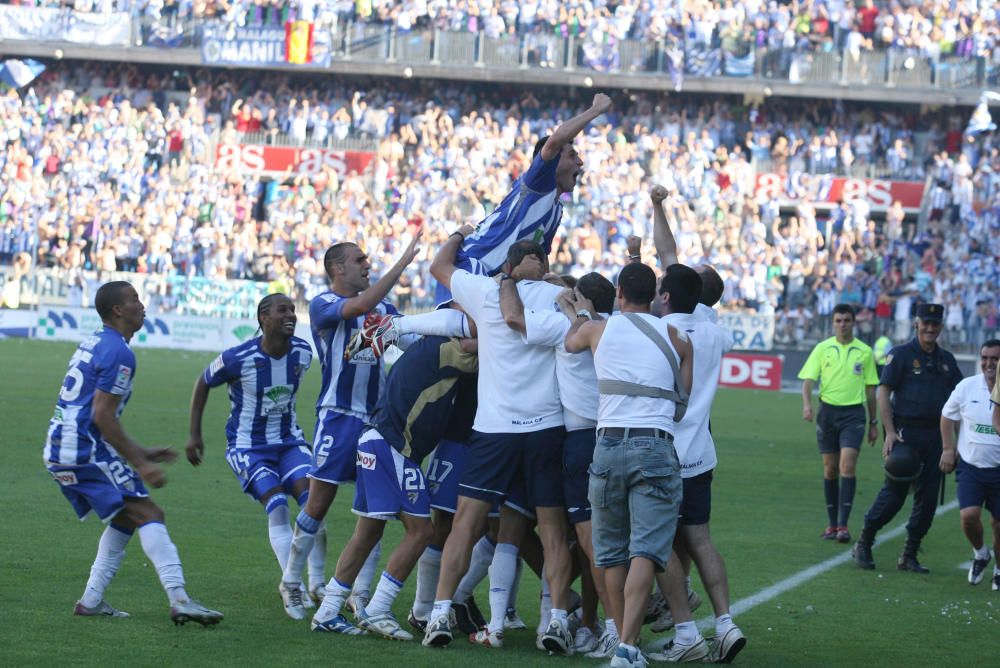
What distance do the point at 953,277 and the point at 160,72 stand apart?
2474cm

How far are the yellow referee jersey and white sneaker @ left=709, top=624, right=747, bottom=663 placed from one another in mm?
6772

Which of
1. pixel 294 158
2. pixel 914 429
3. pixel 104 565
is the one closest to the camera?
pixel 104 565

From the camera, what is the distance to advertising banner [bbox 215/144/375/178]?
44.7 metres

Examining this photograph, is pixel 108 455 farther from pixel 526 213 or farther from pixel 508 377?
pixel 526 213

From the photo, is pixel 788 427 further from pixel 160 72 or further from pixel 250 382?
pixel 160 72

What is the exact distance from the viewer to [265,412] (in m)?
9.55

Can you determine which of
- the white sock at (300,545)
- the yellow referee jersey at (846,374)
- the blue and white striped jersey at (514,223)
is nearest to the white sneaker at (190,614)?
the white sock at (300,545)

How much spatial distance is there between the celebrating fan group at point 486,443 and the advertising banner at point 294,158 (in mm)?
35633

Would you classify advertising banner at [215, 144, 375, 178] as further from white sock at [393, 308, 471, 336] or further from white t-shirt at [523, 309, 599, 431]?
white t-shirt at [523, 309, 599, 431]

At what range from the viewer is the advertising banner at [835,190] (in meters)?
42.4

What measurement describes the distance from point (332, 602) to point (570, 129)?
2973 mm

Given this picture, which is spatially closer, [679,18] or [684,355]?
[684,355]

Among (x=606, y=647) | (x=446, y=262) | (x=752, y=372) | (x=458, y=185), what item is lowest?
(x=752, y=372)

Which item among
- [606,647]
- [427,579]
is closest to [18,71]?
[427,579]
